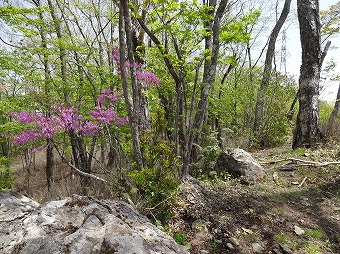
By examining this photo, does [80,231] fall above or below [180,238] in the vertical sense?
above

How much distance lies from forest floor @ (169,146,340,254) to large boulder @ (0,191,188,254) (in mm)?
1256

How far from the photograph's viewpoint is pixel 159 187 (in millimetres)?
3457

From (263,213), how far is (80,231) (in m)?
2.92

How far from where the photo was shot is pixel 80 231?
1.83 meters

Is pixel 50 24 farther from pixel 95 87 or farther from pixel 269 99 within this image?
pixel 269 99

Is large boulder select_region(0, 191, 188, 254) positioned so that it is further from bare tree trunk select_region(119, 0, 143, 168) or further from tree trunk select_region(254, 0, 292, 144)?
tree trunk select_region(254, 0, 292, 144)

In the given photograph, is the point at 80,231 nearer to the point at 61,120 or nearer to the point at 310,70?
the point at 61,120

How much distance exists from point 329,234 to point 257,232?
0.98m

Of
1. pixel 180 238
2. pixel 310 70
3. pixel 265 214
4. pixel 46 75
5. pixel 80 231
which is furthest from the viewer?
pixel 46 75

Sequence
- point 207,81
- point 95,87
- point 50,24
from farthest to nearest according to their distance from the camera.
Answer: point 50,24, point 95,87, point 207,81

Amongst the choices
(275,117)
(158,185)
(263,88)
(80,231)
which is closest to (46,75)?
(158,185)

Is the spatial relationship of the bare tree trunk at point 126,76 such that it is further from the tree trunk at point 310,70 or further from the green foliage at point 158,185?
the tree trunk at point 310,70

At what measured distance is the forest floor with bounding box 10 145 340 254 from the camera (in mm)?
3082

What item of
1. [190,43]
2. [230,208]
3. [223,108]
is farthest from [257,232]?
[223,108]
